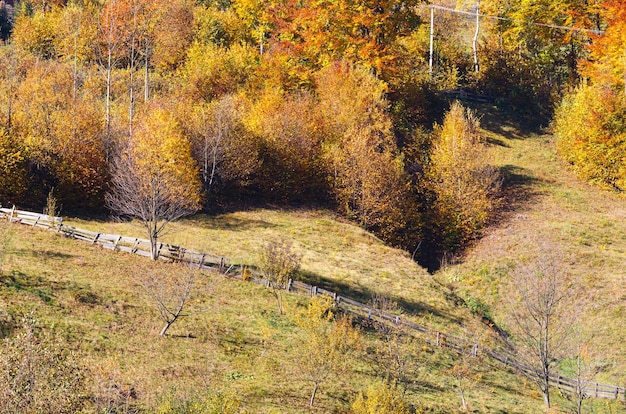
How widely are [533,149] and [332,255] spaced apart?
32732 millimetres

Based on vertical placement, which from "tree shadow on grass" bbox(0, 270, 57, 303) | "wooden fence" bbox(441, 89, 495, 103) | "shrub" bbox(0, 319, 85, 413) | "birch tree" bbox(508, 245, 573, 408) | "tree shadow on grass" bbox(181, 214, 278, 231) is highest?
"wooden fence" bbox(441, 89, 495, 103)

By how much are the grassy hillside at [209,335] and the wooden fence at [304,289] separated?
33.5 inches

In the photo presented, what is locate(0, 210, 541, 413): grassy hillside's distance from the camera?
27.5 m

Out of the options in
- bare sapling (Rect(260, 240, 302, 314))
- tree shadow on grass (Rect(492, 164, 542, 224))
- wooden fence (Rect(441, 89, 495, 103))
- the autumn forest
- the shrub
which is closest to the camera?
the shrub

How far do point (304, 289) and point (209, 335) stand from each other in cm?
→ 866

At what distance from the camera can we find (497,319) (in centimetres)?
4556

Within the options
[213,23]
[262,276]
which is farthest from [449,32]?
[262,276]

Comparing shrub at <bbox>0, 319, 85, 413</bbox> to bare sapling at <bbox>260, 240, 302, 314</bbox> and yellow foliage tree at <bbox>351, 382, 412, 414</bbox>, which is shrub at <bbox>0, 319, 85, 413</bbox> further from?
bare sapling at <bbox>260, 240, 302, 314</bbox>

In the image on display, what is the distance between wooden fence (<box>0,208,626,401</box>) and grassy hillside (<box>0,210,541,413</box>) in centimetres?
85

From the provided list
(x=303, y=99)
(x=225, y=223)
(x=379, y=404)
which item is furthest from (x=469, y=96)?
(x=379, y=404)

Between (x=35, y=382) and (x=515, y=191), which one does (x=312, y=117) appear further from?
(x=35, y=382)

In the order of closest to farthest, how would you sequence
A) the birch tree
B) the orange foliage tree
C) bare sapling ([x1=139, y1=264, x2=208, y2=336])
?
bare sapling ([x1=139, y1=264, x2=208, y2=336])
the birch tree
the orange foliage tree

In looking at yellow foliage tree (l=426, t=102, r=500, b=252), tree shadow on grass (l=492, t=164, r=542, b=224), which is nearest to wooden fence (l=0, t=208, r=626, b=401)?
yellow foliage tree (l=426, t=102, r=500, b=252)

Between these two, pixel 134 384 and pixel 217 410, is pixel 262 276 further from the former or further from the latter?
pixel 217 410
